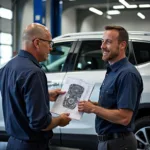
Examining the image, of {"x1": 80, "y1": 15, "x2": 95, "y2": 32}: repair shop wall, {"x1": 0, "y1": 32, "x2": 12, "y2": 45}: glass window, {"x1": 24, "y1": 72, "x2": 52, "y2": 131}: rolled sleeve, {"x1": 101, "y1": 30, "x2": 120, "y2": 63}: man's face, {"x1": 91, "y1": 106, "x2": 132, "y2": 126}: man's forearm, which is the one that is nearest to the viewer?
{"x1": 24, "y1": 72, "x2": 52, "y2": 131}: rolled sleeve

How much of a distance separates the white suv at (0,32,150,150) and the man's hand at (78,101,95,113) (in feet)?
6.50

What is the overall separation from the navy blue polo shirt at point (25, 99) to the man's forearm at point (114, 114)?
0.36m

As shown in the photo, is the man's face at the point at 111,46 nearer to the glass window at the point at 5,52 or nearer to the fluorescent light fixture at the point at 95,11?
the glass window at the point at 5,52

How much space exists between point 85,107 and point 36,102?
401 mm

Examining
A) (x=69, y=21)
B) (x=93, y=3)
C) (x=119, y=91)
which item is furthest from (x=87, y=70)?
(x=69, y=21)

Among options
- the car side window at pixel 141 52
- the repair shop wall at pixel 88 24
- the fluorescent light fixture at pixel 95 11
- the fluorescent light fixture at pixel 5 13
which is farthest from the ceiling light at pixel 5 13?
the car side window at pixel 141 52

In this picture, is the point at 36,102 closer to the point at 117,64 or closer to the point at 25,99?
the point at 25,99

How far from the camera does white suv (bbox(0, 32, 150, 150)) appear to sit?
4523mm

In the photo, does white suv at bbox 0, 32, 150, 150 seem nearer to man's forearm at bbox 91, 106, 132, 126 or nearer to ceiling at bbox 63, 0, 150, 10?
man's forearm at bbox 91, 106, 132, 126

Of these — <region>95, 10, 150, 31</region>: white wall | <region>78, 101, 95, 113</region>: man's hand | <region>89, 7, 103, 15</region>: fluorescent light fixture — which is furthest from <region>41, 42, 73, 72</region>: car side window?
<region>89, 7, 103, 15</region>: fluorescent light fixture

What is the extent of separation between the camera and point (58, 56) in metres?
4.81

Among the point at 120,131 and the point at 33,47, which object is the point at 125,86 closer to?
the point at 120,131

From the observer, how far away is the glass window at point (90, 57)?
4.67 m

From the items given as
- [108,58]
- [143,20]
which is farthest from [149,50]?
[143,20]
